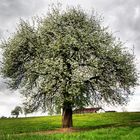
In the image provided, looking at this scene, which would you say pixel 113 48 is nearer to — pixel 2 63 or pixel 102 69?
pixel 102 69

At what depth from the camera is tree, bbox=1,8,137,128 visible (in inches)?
1841

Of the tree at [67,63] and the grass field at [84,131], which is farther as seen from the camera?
the tree at [67,63]

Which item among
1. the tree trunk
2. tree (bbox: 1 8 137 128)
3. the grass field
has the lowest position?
the grass field

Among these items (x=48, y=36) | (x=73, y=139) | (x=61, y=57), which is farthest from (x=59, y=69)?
(x=73, y=139)

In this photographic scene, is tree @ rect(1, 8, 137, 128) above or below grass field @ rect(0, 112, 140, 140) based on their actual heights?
above

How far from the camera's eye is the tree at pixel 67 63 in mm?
46750

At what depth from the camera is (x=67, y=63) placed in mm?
47844

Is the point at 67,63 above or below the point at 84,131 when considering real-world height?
above

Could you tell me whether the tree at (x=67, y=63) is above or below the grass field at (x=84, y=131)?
above

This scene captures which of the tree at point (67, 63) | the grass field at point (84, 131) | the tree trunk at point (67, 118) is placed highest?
the tree at point (67, 63)

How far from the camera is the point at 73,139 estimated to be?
3000cm

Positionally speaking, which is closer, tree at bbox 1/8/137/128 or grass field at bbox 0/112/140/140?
grass field at bbox 0/112/140/140

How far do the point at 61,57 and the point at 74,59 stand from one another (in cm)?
175

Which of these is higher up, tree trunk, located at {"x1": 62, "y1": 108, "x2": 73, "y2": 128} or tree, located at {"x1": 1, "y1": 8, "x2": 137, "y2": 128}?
tree, located at {"x1": 1, "y1": 8, "x2": 137, "y2": 128}
